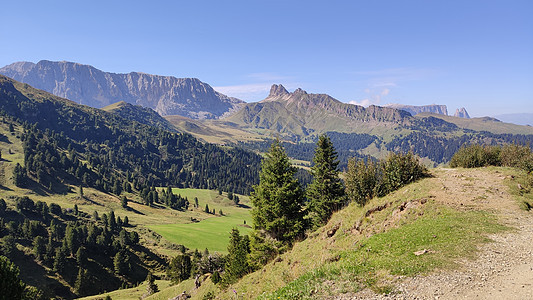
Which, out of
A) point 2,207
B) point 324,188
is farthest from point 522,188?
point 2,207

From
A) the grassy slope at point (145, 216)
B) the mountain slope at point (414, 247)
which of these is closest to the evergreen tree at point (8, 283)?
the mountain slope at point (414, 247)

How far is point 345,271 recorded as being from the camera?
50.3 ft

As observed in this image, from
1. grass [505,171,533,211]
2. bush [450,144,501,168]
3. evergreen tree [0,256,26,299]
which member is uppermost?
bush [450,144,501,168]

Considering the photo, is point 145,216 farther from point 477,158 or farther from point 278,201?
point 477,158

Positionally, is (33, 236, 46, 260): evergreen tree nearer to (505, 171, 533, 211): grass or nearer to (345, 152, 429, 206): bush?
(345, 152, 429, 206): bush

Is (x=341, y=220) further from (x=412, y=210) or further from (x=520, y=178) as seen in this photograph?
(x=520, y=178)

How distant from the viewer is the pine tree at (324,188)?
38219 millimetres

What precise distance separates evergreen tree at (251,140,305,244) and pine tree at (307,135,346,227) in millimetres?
5342

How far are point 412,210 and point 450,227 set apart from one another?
4.96 m

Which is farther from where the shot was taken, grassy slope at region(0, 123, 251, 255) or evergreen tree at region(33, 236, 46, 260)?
grassy slope at region(0, 123, 251, 255)

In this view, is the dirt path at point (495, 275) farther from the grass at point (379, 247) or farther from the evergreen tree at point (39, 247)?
the evergreen tree at point (39, 247)

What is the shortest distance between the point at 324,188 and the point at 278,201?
10.3m

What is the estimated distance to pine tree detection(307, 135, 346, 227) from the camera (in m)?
38.2

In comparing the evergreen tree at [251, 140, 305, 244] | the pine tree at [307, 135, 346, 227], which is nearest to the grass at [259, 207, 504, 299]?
the evergreen tree at [251, 140, 305, 244]
